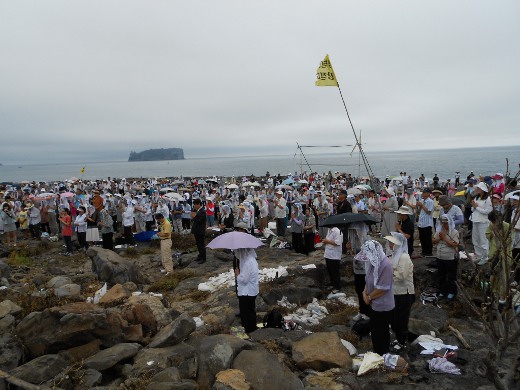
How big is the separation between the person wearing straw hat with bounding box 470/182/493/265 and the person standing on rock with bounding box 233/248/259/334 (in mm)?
5350

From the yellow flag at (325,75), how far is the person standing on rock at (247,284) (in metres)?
5.68

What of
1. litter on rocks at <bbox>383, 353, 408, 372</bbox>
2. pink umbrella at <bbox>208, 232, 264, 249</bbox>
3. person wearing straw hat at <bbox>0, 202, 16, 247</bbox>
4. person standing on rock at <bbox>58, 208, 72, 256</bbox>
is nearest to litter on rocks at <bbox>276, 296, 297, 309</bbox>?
pink umbrella at <bbox>208, 232, 264, 249</bbox>

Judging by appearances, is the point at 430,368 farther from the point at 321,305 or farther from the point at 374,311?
the point at 321,305

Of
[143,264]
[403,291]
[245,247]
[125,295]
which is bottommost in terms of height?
[143,264]

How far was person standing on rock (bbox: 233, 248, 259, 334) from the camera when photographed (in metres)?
6.31

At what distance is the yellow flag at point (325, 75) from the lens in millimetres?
10039

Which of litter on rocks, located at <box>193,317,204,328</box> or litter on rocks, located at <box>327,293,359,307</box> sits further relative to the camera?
litter on rocks, located at <box>327,293,359,307</box>

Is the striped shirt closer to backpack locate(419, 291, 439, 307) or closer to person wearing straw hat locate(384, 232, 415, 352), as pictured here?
backpack locate(419, 291, 439, 307)

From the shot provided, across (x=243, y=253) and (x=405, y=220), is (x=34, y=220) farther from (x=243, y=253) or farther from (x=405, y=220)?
(x=405, y=220)

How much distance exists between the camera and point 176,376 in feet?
14.8

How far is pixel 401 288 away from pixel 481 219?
4153mm

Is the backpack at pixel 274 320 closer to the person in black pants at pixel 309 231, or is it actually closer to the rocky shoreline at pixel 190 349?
the rocky shoreline at pixel 190 349

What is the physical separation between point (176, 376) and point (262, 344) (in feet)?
5.12

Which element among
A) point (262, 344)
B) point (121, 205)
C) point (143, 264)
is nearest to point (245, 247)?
point (262, 344)
